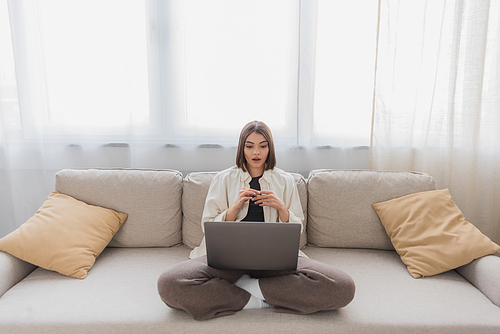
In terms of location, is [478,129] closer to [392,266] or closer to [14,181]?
[392,266]

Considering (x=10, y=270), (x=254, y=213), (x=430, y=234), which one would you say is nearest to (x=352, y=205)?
(x=430, y=234)

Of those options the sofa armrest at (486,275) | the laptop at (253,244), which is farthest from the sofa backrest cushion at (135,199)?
the sofa armrest at (486,275)

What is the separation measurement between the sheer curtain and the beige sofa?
0.33 metres

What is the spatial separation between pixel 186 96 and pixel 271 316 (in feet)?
4.52

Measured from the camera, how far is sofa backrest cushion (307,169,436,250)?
1.72 metres

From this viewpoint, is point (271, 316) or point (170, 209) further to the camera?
point (170, 209)

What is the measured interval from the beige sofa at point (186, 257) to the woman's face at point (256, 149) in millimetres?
315

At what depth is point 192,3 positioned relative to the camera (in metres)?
1.91

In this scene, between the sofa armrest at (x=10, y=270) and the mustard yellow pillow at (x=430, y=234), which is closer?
the sofa armrest at (x=10, y=270)

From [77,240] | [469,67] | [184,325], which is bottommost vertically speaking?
[184,325]

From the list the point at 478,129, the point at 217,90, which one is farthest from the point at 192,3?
the point at 478,129

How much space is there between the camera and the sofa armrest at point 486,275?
4.23ft

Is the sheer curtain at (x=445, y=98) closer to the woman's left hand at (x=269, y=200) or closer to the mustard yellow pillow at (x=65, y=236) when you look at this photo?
the woman's left hand at (x=269, y=200)

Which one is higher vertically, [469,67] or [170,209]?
[469,67]
